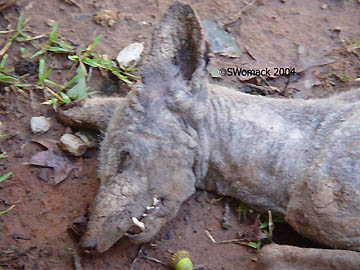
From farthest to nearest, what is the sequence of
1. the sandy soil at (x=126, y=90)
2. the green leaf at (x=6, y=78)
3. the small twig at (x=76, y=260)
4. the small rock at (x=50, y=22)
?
the small rock at (x=50, y=22) < the green leaf at (x=6, y=78) < the sandy soil at (x=126, y=90) < the small twig at (x=76, y=260)

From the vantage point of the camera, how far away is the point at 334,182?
271 cm

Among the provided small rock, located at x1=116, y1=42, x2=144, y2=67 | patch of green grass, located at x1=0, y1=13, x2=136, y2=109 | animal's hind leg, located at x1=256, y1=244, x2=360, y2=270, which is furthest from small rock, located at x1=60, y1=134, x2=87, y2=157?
animal's hind leg, located at x1=256, y1=244, x2=360, y2=270

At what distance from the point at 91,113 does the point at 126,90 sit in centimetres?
48

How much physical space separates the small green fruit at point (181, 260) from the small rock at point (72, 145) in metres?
0.92

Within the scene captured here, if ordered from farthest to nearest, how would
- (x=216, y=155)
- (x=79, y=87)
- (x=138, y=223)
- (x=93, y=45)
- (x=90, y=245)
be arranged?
(x=93, y=45) → (x=79, y=87) → (x=216, y=155) → (x=138, y=223) → (x=90, y=245)

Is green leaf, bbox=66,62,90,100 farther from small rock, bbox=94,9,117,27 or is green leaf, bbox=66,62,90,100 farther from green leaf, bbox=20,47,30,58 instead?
small rock, bbox=94,9,117,27

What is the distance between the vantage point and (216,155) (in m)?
2.96

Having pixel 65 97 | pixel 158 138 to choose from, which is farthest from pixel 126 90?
pixel 158 138

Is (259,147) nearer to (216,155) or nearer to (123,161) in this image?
(216,155)

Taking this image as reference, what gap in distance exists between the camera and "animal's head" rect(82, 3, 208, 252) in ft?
8.87

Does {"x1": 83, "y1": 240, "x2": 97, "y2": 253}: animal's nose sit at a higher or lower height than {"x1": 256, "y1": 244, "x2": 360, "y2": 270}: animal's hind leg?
lower

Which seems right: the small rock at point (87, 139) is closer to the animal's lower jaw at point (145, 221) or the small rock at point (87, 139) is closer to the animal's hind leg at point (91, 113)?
the animal's hind leg at point (91, 113)

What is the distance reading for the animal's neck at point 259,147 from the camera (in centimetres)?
289

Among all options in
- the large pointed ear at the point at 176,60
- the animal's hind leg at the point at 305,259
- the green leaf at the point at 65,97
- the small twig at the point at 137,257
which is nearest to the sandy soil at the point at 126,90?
the small twig at the point at 137,257
